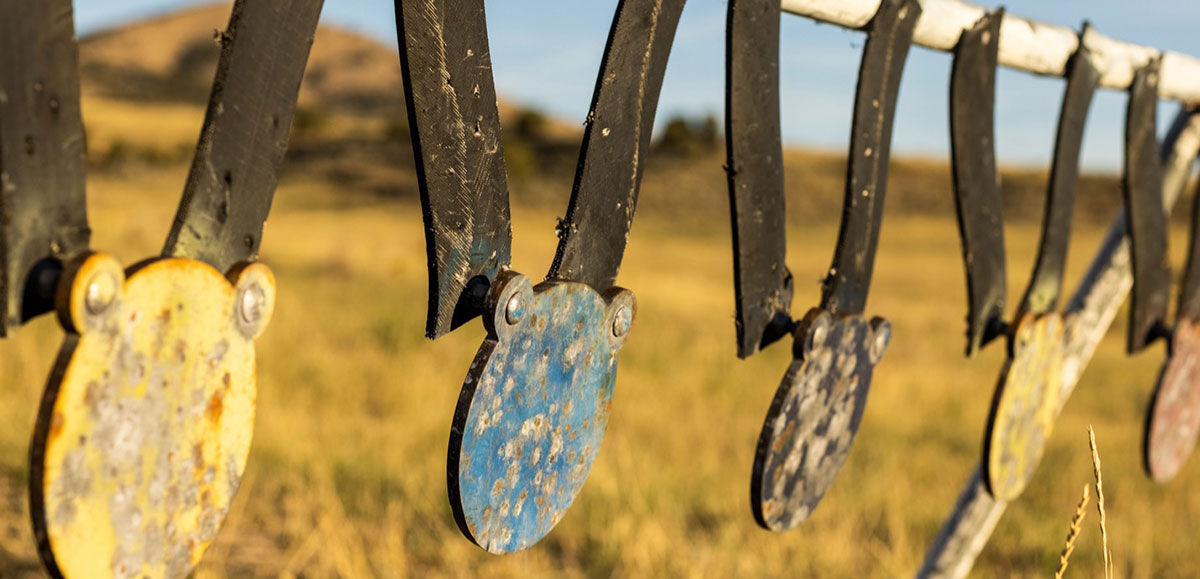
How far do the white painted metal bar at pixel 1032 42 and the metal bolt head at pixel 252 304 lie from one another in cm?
89

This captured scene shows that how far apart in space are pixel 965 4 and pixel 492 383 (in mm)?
1221

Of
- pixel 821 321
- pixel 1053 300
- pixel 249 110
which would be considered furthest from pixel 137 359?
pixel 1053 300

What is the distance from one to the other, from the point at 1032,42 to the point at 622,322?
1.21 metres

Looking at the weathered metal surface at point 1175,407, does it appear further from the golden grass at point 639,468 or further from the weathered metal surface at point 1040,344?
the golden grass at point 639,468

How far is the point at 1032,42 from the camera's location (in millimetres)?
2031

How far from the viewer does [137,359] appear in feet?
2.89

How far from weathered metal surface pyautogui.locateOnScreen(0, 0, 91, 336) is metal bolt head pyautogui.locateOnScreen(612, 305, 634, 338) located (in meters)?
0.60

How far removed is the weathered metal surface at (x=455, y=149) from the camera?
108cm

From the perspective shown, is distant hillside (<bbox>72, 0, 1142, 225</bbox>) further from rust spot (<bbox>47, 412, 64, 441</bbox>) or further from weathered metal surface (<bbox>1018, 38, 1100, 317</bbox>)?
rust spot (<bbox>47, 412, 64, 441</bbox>)

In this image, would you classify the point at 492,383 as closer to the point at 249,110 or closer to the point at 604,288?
the point at 604,288

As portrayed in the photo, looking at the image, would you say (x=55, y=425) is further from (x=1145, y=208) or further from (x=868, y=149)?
(x=1145, y=208)

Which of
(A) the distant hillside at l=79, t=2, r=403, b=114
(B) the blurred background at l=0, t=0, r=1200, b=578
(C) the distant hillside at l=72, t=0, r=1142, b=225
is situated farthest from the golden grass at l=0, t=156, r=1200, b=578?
(A) the distant hillside at l=79, t=2, r=403, b=114

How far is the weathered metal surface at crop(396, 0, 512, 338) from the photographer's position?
108 centimetres

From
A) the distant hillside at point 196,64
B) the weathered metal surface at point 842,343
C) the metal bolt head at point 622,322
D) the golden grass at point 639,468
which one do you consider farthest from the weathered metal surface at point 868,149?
the distant hillside at point 196,64
